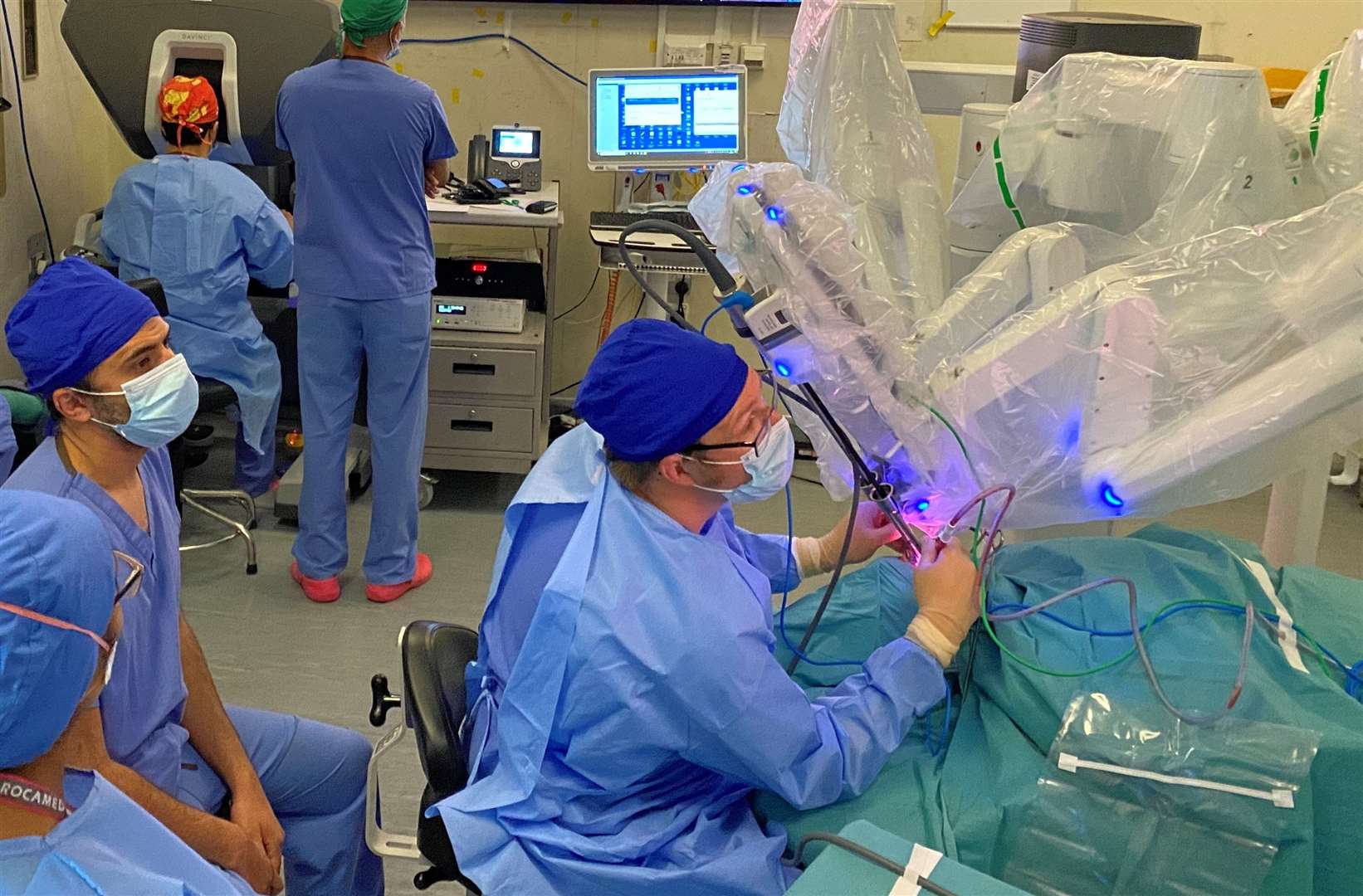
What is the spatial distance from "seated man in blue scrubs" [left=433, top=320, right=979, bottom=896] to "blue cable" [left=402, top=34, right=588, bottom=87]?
3.05m

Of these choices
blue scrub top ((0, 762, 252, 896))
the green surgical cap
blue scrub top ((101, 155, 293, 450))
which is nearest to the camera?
blue scrub top ((0, 762, 252, 896))

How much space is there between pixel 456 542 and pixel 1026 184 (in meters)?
2.11

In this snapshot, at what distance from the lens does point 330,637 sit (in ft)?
9.80

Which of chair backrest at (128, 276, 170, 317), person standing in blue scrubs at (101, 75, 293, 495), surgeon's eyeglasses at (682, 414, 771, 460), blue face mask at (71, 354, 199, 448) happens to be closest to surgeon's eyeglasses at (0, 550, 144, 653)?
blue face mask at (71, 354, 199, 448)

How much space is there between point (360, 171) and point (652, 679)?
75.5 inches

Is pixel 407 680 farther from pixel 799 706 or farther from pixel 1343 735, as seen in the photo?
pixel 1343 735

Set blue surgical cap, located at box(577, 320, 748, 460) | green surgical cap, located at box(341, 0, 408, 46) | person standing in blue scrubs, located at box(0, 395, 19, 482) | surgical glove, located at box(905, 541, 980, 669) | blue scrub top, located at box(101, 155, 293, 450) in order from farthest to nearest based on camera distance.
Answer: blue scrub top, located at box(101, 155, 293, 450) → green surgical cap, located at box(341, 0, 408, 46) → person standing in blue scrubs, located at box(0, 395, 19, 482) → surgical glove, located at box(905, 541, 980, 669) → blue surgical cap, located at box(577, 320, 748, 460)

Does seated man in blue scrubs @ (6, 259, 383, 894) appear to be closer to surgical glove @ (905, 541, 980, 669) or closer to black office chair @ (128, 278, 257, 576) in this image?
surgical glove @ (905, 541, 980, 669)

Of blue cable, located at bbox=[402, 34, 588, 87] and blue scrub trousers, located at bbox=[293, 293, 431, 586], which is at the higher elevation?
blue cable, located at bbox=[402, 34, 588, 87]

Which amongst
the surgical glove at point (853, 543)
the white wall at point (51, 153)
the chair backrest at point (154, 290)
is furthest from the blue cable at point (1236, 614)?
the white wall at point (51, 153)

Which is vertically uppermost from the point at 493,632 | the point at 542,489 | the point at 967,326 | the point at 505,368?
the point at 967,326

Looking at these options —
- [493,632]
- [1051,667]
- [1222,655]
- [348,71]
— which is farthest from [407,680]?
[348,71]

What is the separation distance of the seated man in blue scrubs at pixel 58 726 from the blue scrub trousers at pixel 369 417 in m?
1.86

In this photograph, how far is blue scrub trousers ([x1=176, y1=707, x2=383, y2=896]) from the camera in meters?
1.78
